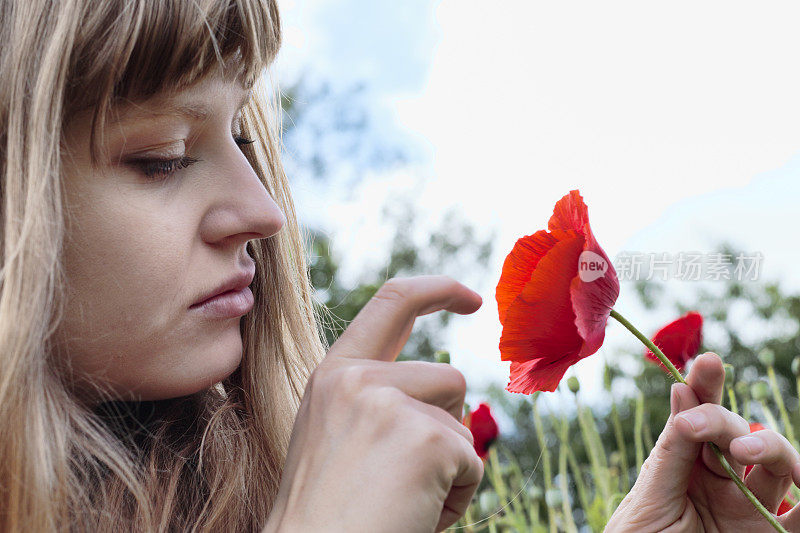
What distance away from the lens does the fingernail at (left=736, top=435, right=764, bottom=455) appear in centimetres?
50

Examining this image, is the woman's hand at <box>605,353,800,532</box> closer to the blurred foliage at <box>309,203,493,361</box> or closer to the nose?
the nose

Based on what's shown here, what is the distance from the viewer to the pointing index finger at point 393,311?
433mm

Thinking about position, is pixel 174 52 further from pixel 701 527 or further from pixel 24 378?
pixel 701 527

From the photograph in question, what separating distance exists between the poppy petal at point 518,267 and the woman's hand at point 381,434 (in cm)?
2

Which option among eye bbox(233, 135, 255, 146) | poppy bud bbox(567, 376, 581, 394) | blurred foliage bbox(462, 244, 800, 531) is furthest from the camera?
blurred foliage bbox(462, 244, 800, 531)

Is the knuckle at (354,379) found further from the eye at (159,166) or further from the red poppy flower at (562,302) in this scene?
the eye at (159,166)

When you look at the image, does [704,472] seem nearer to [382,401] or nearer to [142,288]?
[382,401]

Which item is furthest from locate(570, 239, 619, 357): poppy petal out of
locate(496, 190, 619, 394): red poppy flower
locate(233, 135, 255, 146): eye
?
locate(233, 135, 255, 146): eye

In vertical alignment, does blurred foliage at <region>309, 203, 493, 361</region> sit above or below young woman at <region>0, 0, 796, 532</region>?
below

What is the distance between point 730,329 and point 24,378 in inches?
131

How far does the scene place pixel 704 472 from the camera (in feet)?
2.02

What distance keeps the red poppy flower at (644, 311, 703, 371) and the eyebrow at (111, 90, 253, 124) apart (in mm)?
434

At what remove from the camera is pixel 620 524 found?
62 cm

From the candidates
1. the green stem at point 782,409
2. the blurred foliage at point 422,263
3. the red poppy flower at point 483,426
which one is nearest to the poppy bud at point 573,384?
the red poppy flower at point 483,426
